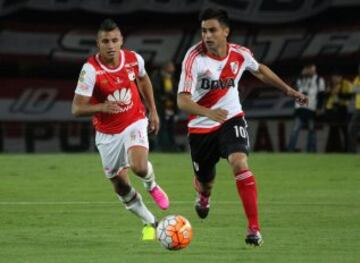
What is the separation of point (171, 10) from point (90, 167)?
26.5 feet

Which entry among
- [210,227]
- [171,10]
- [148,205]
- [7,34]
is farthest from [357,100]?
[210,227]

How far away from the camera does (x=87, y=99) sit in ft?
39.5

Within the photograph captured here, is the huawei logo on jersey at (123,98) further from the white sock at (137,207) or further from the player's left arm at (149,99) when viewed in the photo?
the white sock at (137,207)

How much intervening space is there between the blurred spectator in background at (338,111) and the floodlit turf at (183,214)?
4.18m

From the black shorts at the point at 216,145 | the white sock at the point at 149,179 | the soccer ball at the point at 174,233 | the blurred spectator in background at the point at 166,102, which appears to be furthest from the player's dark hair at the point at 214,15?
the blurred spectator in background at the point at 166,102

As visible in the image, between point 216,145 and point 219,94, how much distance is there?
664 millimetres

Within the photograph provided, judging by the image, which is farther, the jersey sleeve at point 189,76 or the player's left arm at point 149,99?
the player's left arm at point 149,99

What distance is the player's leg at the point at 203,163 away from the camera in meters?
12.9

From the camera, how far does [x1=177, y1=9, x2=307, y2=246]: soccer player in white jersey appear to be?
11695mm

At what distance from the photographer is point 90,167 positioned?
23750mm

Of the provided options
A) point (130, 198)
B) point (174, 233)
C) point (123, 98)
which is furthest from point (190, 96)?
point (174, 233)

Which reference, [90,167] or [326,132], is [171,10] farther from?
[90,167]

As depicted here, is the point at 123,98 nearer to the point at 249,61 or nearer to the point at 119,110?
the point at 119,110

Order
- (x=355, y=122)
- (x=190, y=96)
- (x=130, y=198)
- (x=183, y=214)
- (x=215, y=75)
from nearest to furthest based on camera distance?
1. (x=190, y=96)
2. (x=215, y=75)
3. (x=130, y=198)
4. (x=183, y=214)
5. (x=355, y=122)
